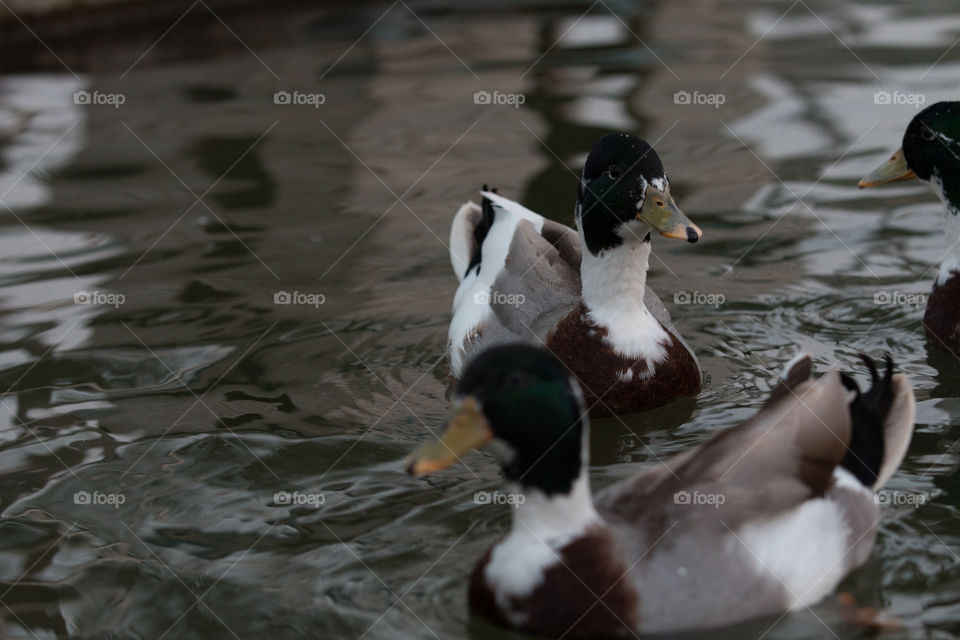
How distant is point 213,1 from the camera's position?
44.2 feet

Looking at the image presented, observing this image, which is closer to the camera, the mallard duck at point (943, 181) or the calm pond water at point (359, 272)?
the calm pond water at point (359, 272)

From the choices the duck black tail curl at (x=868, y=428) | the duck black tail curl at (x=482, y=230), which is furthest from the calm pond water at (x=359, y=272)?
the duck black tail curl at (x=482, y=230)

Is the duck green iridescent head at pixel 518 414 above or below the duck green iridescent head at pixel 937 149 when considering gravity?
below

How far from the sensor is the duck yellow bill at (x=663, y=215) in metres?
5.74

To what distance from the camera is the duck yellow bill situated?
5.74 m

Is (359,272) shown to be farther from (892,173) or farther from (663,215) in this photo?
(892,173)

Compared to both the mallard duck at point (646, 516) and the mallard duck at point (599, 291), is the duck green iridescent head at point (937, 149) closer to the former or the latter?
the mallard duck at point (599, 291)

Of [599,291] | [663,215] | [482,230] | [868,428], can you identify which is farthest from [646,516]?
[482,230]

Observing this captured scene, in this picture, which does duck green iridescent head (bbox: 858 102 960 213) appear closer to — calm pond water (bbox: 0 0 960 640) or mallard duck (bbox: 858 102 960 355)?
mallard duck (bbox: 858 102 960 355)

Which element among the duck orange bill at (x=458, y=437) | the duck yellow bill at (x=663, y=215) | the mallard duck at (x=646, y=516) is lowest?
the mallard duck at (x=646, y=516)

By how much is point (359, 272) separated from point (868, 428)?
12.2 ft

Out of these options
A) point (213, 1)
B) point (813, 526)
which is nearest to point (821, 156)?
point (813, 526)

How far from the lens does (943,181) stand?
6.58 metres

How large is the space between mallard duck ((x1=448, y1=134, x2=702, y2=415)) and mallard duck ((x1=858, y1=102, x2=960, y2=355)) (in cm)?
117
